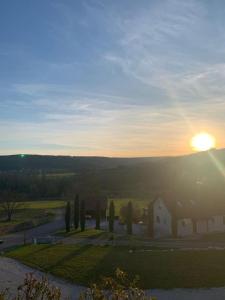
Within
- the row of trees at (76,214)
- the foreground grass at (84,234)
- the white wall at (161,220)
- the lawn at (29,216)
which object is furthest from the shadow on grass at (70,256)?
the lawn at (29,216)

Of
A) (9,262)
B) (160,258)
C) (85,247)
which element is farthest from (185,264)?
(9,262)

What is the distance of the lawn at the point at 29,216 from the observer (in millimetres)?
74469

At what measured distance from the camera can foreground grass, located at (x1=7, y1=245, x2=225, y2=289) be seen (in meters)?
30.4

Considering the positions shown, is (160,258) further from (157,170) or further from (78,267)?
(157,170)

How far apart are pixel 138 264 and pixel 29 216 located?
56553 millimetres

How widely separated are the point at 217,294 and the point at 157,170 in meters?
107

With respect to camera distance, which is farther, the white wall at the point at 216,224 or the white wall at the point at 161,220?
the white wall at the point at 216,224

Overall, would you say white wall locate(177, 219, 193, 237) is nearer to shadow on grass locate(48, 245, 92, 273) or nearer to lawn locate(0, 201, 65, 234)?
shadow on grass locate(48, 245, 92, 273)

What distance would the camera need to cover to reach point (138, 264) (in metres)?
34.5

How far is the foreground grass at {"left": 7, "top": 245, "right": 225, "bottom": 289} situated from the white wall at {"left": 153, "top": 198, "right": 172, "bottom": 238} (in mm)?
12762

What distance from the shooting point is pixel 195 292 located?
27844mm

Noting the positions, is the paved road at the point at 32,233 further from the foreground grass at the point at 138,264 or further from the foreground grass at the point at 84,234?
the foreground grass at the point at 138,264

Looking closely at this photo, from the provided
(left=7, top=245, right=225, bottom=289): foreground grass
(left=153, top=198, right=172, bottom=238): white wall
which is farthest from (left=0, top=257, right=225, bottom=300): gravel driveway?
(left=153, top=198, right=172, bottom=238): white wall

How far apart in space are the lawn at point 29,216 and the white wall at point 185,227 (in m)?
30.4
